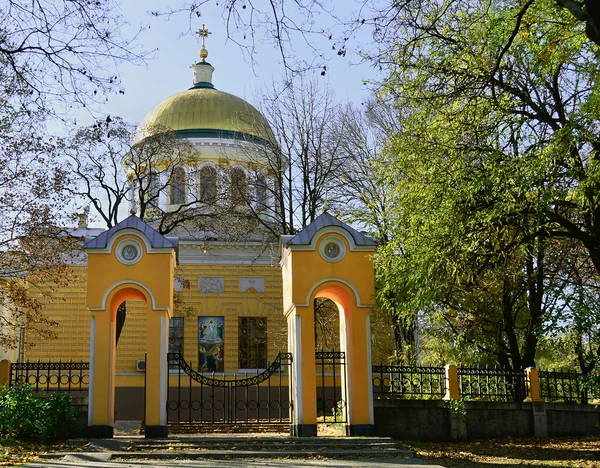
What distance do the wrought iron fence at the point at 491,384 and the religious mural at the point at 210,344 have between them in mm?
13406

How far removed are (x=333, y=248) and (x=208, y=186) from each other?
13.5 meters

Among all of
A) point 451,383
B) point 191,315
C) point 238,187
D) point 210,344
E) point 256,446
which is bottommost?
point 256,446

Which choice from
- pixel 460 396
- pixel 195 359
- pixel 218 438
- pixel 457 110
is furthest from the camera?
pixel 195 359

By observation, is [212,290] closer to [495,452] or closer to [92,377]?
[92,377]

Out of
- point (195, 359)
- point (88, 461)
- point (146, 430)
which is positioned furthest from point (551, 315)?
point (195, 359)

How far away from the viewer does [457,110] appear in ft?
55.4

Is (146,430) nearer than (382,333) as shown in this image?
Yes

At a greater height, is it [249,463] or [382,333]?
[382,333]

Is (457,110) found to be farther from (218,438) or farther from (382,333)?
(382,333)

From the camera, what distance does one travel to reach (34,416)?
594 inches

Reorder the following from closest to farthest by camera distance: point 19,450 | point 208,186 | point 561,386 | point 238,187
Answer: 1. point 19,450
2. point 561,386
3. point 238,187
4. point 208,186

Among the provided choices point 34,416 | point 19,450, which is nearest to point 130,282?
point 34,416

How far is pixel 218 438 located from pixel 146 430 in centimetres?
159

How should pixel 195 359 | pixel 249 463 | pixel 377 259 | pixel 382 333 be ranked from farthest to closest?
pixel 195 359 < pixel 382 333 < pixel 377 259 < pixel 249 463
